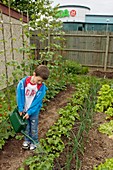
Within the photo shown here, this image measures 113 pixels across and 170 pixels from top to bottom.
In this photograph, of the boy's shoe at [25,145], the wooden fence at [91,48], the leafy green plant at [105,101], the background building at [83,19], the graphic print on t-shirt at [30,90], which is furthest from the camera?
the background building at [83,19]

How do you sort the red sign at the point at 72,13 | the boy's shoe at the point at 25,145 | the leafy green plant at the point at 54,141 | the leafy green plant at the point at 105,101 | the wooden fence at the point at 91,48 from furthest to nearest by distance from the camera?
1. the red sign at the point at 72,13
2. the wooden fence at the point at 91,48
3. the leafy green plant at the point at 105,101
4. the boy's shoe at the point at 25,145
5. the leafy green plant at the point at 54,141

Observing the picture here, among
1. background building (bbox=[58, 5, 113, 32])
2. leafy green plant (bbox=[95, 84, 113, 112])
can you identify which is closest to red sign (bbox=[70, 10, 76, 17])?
background building (bbox=[58, 5, 113, 32])

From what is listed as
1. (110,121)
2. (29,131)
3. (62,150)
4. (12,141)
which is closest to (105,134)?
(110,121)

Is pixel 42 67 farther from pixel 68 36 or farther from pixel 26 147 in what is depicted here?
pixel 68 36

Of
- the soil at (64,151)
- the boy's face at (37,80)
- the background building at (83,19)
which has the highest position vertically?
the background building at (83,19)

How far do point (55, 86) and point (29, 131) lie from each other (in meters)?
2.66

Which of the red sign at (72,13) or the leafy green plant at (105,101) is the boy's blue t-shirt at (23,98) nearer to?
the leafy green plant at (105,101)

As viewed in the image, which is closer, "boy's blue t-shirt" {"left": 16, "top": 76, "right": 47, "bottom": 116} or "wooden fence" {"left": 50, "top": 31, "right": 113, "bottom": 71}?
"boy's blue t-shirt" {"left": 16, "top": 76, "right": 47, "bottom": 116}

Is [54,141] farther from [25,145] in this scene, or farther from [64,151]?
[25,145]

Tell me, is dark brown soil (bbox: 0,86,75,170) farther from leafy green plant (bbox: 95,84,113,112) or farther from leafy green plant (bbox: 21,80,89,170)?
leafy green plant (bbox: 95,84,113,112)

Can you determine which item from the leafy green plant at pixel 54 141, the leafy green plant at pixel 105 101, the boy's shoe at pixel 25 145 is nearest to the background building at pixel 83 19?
the leafy green plant at pixel 105 101

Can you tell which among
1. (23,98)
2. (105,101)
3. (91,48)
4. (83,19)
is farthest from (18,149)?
(83,19)

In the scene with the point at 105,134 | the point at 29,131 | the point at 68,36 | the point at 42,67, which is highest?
the point at 68,36

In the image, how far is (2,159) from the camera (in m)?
2.60
